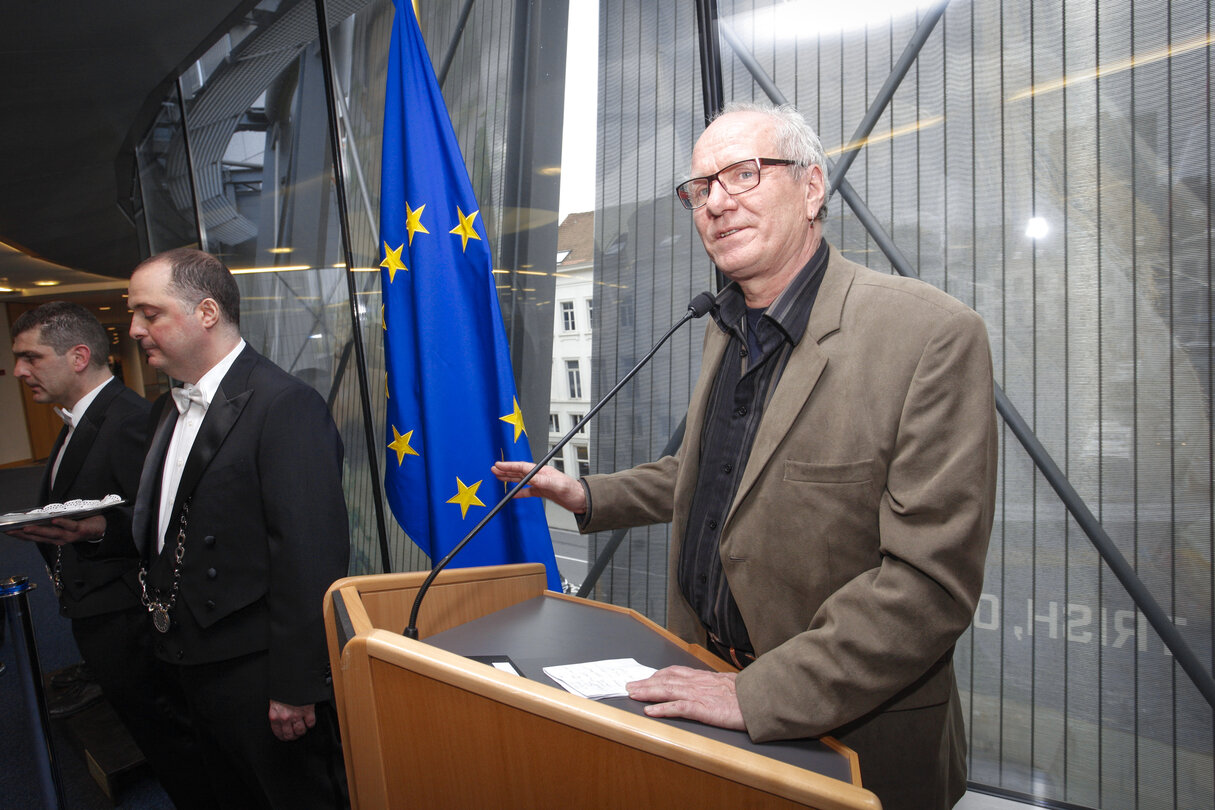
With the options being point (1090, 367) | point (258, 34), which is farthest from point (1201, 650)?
point (258, 34)

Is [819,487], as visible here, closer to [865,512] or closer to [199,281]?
[865,512]

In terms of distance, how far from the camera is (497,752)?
2.21 feet

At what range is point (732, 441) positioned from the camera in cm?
108

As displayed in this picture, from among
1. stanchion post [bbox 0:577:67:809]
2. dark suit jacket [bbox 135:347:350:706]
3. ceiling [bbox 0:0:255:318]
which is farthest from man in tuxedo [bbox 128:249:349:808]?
ceiling [bbox 0:0:255:318]

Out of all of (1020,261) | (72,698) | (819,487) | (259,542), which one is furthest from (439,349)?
(72,698)

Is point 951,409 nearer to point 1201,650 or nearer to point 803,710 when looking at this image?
point 803,710

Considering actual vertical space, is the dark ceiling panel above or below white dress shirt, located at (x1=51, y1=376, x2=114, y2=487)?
above

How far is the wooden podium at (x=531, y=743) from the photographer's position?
0.57 metres

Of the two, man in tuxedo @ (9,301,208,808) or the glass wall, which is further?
man in tuxedo @ (9,301,208,808)

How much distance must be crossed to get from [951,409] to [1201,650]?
1.29m

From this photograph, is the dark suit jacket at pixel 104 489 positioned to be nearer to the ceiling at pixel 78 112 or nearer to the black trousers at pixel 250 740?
the black trousers at pixel 250 740

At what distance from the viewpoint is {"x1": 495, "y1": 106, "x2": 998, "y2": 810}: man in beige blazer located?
2.57ft

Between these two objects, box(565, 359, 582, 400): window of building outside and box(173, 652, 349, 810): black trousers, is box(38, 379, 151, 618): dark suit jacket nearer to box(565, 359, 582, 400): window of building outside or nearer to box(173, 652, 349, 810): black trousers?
box(173, 652, 349, 810): black trousers

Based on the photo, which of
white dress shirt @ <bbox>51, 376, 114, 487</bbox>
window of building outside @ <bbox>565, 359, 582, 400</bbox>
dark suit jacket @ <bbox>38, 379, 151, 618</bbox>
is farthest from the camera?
window of building outside @ <bbox>565, 359, 582, 400</bbox>
